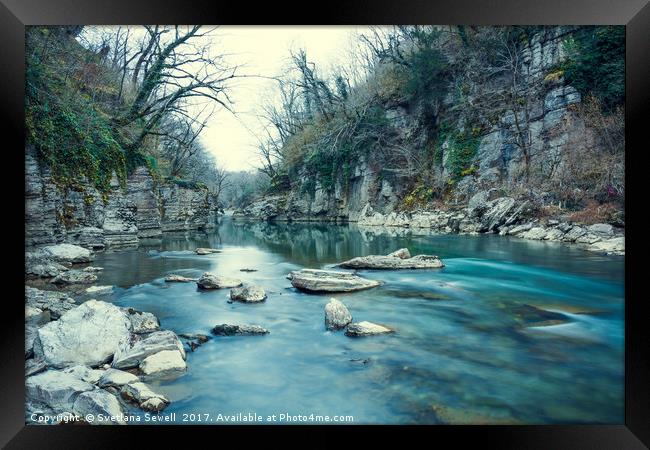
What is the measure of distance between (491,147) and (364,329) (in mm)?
2143

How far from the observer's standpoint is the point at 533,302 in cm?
279

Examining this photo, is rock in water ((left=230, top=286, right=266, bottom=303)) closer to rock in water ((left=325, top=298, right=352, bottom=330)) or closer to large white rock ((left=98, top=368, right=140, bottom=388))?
rock in water ((left=325, top=298, right=352, bottom=330))

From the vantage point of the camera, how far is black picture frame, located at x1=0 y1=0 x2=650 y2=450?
2.13m

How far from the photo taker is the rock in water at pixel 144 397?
209cm

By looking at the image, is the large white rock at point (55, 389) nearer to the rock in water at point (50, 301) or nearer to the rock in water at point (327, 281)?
the rock in water at point (50, 301)

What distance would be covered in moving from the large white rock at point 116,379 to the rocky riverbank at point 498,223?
2.30 m

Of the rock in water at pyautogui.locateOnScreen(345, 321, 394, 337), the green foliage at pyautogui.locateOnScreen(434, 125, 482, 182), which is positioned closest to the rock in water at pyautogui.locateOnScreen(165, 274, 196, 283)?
the rock in water at pyautogui.locateOnScreen(345, 321, 394, 337)

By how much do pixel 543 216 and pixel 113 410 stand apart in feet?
11.6

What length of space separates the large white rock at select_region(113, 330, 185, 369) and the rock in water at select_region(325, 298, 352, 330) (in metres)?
1.07
